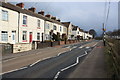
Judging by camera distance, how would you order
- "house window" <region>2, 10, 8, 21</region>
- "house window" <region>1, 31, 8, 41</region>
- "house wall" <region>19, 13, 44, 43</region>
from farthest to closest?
"house wall" <region>19, 13, 44, 43</region> < "house window" <region>2, 10, 8, 21</region> < "house window" <region>1, 31, 8, 41</region>

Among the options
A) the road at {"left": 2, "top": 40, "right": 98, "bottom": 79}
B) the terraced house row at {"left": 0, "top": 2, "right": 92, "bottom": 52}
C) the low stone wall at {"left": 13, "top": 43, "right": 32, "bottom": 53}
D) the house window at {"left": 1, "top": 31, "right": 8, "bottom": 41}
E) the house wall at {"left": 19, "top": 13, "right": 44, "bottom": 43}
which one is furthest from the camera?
the house wall at {"left": 19, "top": 13, "right": 44, "bottom": 43}

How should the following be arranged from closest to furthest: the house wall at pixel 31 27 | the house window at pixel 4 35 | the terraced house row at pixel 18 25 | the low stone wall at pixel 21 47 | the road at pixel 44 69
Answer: the road at pixel 44 69
the low stone wall at pixel 21 47
the house window at pixel 4 35
the terraced house row at pixel 18 25
the house wall at pixel 31 27

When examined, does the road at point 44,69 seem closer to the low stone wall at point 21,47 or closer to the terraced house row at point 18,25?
the low stone wall at point 21,47

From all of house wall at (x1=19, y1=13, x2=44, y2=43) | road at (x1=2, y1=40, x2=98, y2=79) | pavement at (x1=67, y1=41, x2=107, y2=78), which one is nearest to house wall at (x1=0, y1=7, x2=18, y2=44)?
house wall at (x1=19, y1=13, x2=44, y2=43)

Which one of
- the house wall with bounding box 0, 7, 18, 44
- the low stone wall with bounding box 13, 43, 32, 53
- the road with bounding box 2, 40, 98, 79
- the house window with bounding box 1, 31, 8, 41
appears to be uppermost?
the house wall with bounding box 0, 7, 18, 44

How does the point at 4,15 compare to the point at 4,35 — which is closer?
the point at 4,35

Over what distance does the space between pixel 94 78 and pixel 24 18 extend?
70.7ft

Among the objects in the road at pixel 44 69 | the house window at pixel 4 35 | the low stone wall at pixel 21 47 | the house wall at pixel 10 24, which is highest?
the house wall at pixel 10 24

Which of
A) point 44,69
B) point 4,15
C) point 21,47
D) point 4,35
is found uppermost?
point 4,15

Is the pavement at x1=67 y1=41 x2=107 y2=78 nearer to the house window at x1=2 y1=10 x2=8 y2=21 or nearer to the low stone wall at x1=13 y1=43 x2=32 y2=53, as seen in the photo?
the low stone wall at x1=13 y1=43 x2=32 y2=53

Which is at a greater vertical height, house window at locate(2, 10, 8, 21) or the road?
house window at locate(2, 10, 8, 21)

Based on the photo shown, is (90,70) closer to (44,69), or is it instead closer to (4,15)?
(44,69)

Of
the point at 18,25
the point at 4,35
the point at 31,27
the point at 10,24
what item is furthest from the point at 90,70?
the point at 31,27

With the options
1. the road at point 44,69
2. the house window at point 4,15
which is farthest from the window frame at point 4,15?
the road at point 44,69
